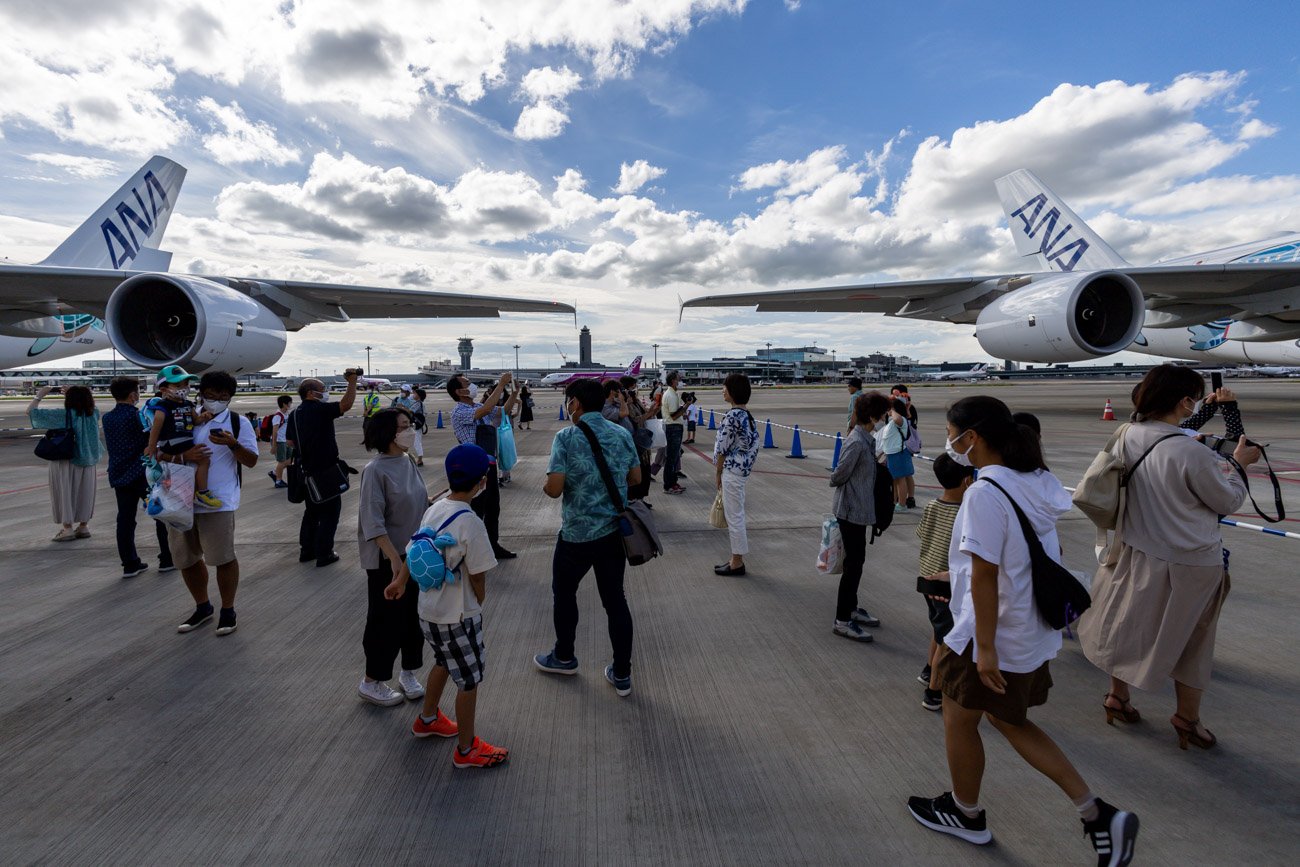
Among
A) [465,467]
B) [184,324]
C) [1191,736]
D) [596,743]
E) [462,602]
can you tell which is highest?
[184,324]

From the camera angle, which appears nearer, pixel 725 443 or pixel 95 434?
pixel 725 443

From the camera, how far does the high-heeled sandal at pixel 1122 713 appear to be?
10.0 ft

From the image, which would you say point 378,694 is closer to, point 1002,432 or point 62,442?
point 1002,432

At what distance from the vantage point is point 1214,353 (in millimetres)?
21484

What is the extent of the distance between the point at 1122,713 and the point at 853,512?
1.70 m

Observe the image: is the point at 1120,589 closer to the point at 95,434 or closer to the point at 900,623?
the point at 900,623

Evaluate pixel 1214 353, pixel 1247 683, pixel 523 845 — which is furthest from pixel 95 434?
pixel 1214 353

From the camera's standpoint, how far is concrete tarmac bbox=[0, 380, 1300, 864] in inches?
92.1

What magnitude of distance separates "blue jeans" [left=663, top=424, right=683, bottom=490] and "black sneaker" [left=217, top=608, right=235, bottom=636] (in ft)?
19.7

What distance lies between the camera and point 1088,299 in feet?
45.2

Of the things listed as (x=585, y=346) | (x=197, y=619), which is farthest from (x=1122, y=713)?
(x=585, y=346)

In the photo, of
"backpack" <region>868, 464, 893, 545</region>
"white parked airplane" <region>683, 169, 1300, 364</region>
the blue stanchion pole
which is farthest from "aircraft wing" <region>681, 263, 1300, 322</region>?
"backpack" <region>868, 464, 893, 545</region>

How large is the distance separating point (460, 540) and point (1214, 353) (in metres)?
28.3

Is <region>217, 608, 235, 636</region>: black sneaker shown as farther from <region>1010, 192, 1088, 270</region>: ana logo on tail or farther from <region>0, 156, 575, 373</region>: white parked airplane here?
<region>1010, 192, 1088, 270</region>: ana logo on tail
